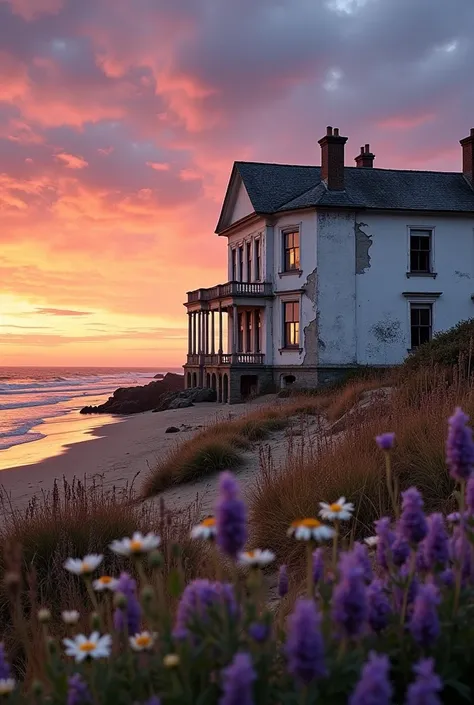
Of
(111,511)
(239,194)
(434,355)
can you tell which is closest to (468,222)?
(239,194)

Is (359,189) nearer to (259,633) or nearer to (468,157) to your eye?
(468,157)

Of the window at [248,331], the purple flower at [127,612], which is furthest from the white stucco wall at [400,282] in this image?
the purple flower at [127,612]

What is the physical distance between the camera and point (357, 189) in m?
30.3

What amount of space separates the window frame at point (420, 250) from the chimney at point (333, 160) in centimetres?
370

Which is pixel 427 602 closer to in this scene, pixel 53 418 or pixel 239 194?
pixel 53 418

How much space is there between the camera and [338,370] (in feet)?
94.1

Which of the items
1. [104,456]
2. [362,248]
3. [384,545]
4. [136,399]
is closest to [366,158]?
[362,248]

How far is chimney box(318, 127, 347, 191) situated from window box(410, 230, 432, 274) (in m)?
3.96

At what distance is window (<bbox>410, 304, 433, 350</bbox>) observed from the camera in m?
30.1

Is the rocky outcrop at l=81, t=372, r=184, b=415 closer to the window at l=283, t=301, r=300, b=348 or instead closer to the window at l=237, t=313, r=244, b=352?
the window at l=237, t=313, r=244, b=352

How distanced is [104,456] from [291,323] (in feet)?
50.6

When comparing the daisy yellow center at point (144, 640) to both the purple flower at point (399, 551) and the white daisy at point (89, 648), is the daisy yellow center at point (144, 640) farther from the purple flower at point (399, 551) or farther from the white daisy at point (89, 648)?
the purple flower at point (399, 551)

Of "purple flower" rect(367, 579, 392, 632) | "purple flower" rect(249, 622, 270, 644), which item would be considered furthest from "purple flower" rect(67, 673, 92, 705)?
"purple flower" rect(367, 579, 392, 632)

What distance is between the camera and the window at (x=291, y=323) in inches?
1176
